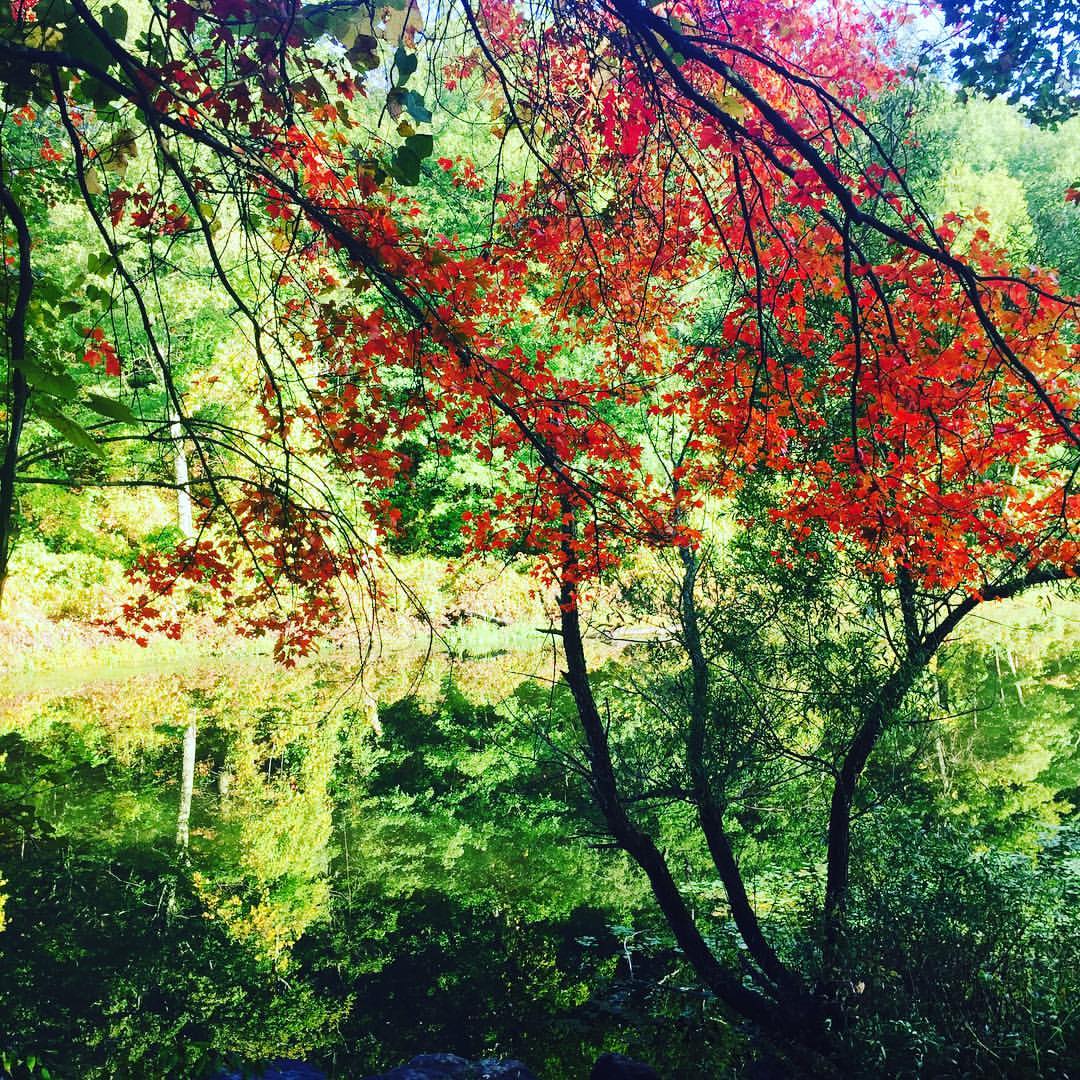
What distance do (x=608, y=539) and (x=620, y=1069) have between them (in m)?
3.69

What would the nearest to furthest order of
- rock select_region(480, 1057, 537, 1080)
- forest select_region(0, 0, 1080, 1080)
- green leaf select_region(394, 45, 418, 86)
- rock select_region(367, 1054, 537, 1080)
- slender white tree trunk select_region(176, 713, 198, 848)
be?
green leaf select_region(394, 45, 418, 86) < forest select_region(0, 0, 1080, 1080) < rock select_region(367, 1054, 537, 1080) < rock select_region(480, 1057, 537, 1080) < slender white tree trunk select_region(176, 713, 198, 848)

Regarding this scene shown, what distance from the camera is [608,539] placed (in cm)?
714

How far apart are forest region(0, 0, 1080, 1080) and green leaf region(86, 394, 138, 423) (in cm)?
15

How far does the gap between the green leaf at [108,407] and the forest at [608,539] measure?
0.48 ft

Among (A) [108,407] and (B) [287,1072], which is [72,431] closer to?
(A) [108,407]

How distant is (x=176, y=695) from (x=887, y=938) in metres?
12.7

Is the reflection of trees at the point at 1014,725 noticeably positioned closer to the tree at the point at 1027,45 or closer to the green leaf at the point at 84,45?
the tree at the point at 1027,45

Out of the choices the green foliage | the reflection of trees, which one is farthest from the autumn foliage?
the reflection of trees

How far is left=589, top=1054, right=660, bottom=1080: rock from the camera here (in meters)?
4.94

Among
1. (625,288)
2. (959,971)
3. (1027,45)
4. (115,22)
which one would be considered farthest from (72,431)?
(1027,45)

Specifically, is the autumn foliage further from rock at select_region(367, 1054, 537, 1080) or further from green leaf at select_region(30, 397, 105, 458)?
rock at select_region(367, 1054, 537, 1080)

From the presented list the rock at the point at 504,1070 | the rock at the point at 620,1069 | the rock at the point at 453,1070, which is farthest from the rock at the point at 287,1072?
the rock at the point at 620,1069

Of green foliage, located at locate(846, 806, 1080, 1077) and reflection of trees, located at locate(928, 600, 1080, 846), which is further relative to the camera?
reflection of trees, located at locate(928, 600, 1080, 846)

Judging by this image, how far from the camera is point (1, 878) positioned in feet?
26.7
